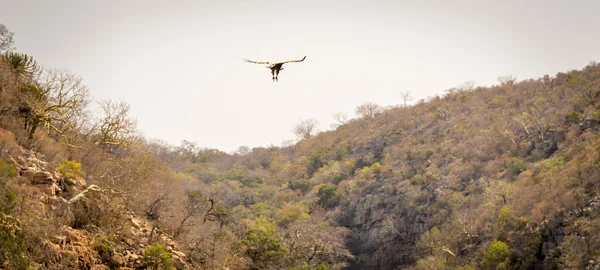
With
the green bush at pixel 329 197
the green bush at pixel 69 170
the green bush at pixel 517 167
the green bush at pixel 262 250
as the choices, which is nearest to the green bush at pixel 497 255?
the green bush at pixel 517 167

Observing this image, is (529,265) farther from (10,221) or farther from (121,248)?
(10,221)

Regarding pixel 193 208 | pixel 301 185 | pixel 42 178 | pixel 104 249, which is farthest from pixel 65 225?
pixel 301 185

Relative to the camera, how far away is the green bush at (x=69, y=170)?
1898 centimetres

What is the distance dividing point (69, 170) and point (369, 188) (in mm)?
34311

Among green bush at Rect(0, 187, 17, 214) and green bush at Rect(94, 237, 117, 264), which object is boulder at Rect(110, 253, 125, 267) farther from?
green bush at Rect(0, 187, 17, 214)

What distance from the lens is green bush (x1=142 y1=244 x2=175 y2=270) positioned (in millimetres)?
18312

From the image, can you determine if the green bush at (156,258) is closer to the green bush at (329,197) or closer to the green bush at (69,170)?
the green bush at (69,170)

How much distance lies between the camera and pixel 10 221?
571 inches

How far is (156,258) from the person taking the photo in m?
18.5

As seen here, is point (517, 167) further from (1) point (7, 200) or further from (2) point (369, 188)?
(1) point (7, 200)

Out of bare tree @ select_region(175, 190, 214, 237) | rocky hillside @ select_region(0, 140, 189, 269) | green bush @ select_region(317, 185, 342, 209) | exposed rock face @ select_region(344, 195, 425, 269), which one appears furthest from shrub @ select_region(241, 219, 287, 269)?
green bush @ select_region(317, 185, 342, 209)

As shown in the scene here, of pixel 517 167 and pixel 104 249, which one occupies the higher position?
pixel 517 167

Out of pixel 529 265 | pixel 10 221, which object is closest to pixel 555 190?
pixel 529 265

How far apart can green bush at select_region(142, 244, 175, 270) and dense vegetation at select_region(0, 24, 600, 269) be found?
8cm
